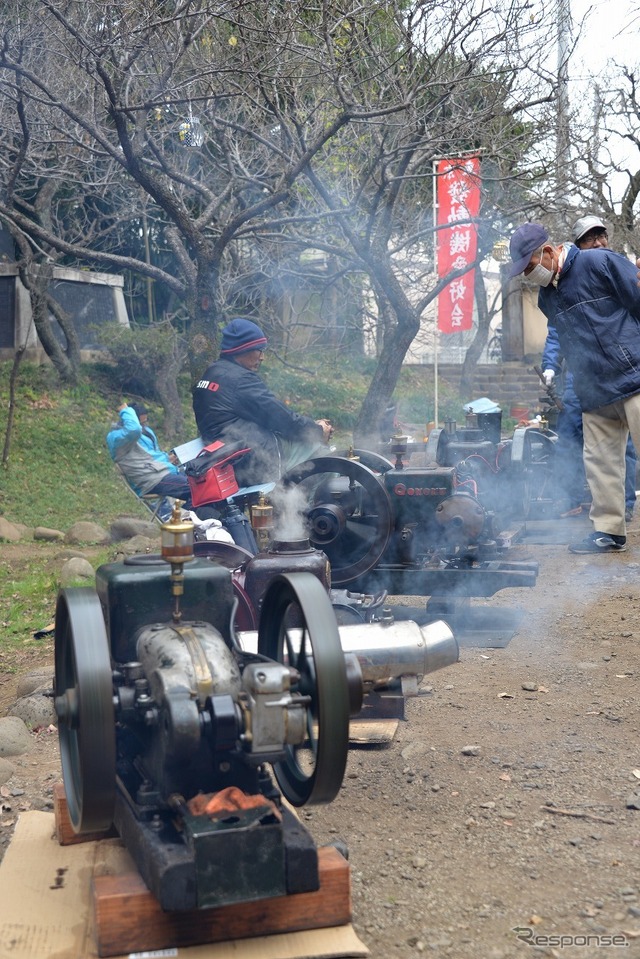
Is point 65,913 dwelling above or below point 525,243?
below

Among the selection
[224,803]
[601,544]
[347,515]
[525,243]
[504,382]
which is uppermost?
[525,243]

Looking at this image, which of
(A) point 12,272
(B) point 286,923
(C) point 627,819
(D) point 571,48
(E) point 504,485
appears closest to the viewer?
(B) point 286,923

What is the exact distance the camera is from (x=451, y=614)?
5.54m

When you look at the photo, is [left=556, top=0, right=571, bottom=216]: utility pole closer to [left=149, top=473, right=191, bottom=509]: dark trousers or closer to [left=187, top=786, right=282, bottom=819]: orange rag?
[left=149, top=473, right=191, bottom=509]: dark trousers

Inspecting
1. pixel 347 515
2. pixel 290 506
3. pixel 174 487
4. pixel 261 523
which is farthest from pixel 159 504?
pixel 261 523

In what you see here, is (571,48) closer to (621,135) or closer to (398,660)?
(621,135)

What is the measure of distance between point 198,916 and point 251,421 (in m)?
3.91

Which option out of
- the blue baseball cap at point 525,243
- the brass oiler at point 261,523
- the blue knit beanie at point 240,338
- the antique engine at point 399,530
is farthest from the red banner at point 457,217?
the brass oiler at point 261,523

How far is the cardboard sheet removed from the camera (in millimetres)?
2340

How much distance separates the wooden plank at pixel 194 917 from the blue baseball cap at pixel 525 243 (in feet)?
14.0

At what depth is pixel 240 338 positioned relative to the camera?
6.11 metres

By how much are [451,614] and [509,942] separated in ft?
10.3

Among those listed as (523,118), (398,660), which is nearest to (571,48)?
(523,118)

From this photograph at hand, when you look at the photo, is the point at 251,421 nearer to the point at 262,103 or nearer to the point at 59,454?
the point at 262,103
